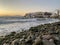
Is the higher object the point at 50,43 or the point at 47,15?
the point at 50,43

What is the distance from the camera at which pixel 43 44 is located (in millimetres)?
3883

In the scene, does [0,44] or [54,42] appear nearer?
[54,42]

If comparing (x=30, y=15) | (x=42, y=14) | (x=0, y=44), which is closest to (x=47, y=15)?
(x=42, y=14)

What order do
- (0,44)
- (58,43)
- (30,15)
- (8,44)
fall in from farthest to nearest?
(30,15) → (0,44) → (8,44) → (58,43)

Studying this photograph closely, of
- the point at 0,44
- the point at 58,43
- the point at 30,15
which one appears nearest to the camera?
the point at 58,43

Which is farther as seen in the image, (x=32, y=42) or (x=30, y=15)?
(x=30, y=15)

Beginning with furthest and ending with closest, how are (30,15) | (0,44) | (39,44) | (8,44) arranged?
(30,15) < (0,44) < (8,44) < (39,44)

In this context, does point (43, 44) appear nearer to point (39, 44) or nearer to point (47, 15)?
point (39, 44)

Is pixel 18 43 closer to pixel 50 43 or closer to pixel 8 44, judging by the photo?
pixel 8 44

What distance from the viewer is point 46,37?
4367 mm

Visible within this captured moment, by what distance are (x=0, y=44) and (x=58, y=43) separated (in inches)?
76.1

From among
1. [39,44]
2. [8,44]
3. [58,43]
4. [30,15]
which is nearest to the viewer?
[39,44]

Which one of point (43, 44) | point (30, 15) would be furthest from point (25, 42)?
point (30, 15)

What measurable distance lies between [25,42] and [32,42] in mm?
190
